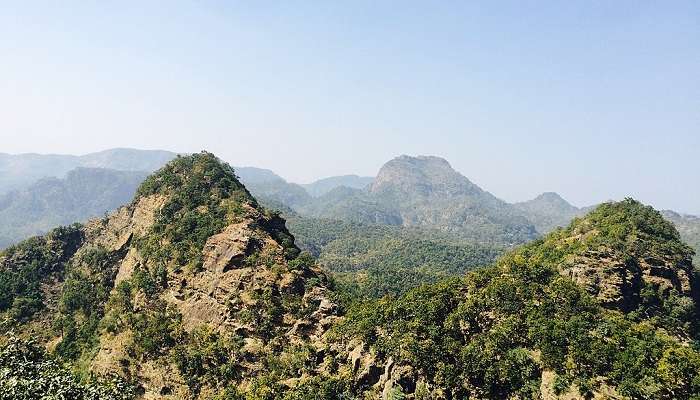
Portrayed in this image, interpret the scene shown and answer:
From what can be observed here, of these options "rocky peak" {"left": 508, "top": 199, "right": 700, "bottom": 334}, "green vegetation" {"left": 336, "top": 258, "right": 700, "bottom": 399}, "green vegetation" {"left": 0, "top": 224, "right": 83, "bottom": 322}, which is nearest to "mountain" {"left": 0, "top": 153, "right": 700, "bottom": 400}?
"green vegetation" {"left": 336, "top": 258, "right": 700, "bottom": 399}

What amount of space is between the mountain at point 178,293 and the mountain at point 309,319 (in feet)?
0.93

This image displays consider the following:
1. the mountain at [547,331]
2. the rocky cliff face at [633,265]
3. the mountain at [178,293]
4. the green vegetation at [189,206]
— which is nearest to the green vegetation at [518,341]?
the mountain at [547,331]

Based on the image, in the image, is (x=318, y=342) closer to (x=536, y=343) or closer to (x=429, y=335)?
(x=429, y=335)

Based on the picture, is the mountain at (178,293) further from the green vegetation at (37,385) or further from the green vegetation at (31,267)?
the green vegetation at (37,385)

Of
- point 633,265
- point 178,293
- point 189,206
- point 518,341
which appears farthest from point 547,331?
point 189,206

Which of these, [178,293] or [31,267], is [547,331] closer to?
[178,293]

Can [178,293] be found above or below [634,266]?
below

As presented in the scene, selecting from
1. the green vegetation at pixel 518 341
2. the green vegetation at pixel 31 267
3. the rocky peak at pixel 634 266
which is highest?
the rocky peak at pixel 634 266

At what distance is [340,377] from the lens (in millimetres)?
57719

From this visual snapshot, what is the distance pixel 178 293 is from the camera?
77125 mm

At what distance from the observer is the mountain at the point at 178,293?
216 feet

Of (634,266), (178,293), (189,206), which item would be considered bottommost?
(178,293)

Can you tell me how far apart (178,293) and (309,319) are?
24.1 m

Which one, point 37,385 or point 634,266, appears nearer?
point 37,385
